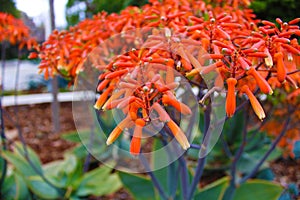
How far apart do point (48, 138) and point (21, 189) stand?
1446 millimetres

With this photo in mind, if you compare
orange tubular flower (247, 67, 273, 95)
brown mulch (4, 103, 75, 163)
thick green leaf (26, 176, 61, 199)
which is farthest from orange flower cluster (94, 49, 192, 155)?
brown mulch (4, 103, 75, 163)

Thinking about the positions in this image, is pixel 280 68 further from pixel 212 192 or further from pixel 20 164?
pixel 20 164

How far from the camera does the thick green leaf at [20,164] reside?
186cm

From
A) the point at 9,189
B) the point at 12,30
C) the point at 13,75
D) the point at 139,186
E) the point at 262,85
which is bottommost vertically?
the point at 13,75

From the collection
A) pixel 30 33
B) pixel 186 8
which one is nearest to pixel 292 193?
pixel 186 8

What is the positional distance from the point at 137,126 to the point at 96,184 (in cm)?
140

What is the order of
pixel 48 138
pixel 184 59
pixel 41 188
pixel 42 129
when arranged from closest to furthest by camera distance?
pixel 184 59, pixel 41 188, pixel 48 138, pixel 42 129

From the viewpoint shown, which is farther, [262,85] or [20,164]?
[20,164]

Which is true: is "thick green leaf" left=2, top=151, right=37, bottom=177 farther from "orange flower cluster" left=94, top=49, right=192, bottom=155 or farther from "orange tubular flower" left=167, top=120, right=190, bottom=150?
"orange tubular flower" left=167, top=120, right=190, bottom=150

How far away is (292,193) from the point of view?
131 cm

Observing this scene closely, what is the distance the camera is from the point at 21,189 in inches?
71.7

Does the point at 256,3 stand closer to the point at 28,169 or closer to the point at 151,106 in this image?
the point at 151,106

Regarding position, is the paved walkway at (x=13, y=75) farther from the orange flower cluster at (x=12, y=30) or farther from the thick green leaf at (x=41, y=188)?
the thick green leaf at (x=41, y=188)

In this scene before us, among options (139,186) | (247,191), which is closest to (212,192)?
(247,191)
